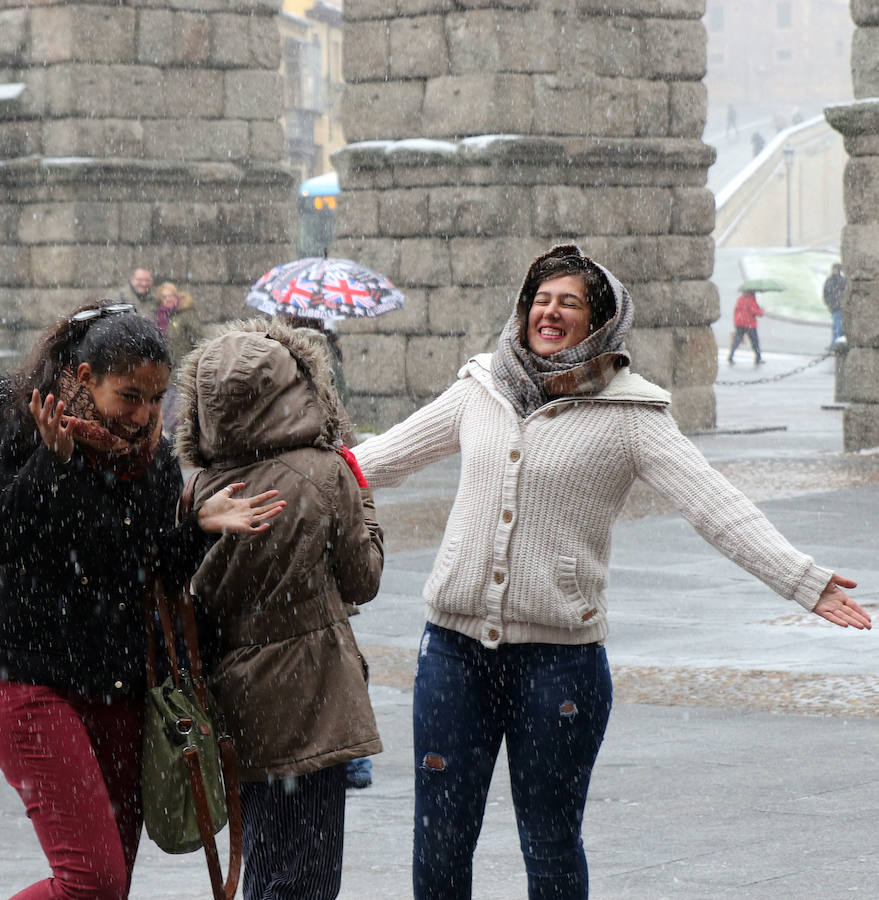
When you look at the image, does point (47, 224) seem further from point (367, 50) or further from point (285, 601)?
point (285, 601)

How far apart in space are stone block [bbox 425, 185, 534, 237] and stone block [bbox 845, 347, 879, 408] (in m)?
3.32

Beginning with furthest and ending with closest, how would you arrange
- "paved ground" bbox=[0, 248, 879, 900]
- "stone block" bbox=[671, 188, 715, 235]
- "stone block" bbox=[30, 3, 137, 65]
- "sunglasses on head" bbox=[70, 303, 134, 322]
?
"stone block" bbox=[30, 3, 137, 65] < "stone block" bbox=[671, 188, 715, 235] < "paved ground" bbox=[0, 248, 879, 900] < "sunglasses on head" bbox=[70, 303, 134, 322]

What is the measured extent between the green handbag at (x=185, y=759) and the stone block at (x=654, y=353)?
15.1m

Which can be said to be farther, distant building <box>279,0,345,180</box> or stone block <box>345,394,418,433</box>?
distant building <box>279,0,345,180</box>

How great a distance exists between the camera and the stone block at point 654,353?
61.9 feet

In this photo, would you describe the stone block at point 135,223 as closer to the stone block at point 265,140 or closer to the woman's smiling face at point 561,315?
the stone block at point 265,140

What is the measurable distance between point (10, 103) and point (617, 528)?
11.1 meters

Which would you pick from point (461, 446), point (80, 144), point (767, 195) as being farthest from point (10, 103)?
point (767, 195)

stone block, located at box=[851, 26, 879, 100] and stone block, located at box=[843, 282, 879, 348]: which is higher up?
stone block, located at box=[851, 26, 879, 100]

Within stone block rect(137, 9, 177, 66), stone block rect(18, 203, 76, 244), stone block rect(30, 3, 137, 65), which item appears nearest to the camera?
stone block rect(30, 3, 137, 65)

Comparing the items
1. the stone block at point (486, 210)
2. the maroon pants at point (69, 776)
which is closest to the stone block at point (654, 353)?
the stone block at point (486, 210)

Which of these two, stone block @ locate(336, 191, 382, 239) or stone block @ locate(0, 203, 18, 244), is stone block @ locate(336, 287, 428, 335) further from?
stone block @ locate(0, 203, 18, 244)

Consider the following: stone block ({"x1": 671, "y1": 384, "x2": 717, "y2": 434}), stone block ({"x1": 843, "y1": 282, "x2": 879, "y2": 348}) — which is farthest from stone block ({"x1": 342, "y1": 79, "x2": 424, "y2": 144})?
stone block ({"x1": 843, "y1": 282, "x2": 879, "y2": 348})

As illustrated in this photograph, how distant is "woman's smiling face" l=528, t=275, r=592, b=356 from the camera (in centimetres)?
438
